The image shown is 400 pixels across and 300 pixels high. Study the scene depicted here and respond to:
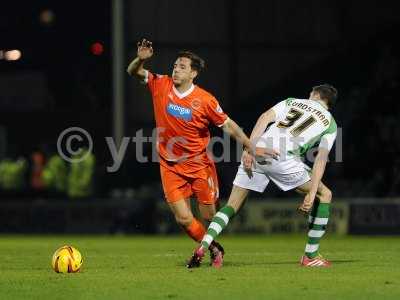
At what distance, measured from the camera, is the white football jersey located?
37.6 feet

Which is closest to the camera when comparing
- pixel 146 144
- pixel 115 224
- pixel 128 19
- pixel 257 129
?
pixel 257 129

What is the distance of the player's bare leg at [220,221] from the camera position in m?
11.2

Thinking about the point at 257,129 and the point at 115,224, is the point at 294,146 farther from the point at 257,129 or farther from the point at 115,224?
the point at 115,224

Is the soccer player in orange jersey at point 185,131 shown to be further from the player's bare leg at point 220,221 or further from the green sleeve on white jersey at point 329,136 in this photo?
the green sleeve on white jersey at point 329,136

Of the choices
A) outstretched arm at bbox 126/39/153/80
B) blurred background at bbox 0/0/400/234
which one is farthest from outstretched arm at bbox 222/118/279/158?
blurred background at bbox 0/0/400/234

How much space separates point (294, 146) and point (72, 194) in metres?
13.5

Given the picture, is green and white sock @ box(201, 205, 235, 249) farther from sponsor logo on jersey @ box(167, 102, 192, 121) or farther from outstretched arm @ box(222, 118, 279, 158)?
sponsor logo on jersey @ box(167, 102, 192, 121)

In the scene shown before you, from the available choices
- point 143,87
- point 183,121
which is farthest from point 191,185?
point 143,87

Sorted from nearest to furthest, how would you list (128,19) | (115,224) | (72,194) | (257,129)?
(257,129)
(115,224)
(72,194)
(128,19)

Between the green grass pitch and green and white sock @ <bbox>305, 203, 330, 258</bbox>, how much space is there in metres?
0.22

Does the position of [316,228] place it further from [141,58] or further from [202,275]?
[141,58]

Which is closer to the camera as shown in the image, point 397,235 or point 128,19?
point 397,235

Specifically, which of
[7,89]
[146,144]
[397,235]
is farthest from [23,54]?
[397,235]

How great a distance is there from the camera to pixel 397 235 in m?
20.6
